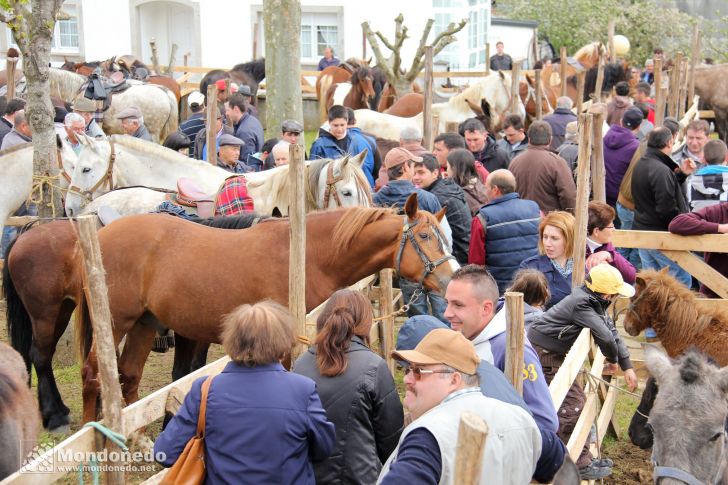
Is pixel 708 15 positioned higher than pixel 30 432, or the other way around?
pixel 708 15

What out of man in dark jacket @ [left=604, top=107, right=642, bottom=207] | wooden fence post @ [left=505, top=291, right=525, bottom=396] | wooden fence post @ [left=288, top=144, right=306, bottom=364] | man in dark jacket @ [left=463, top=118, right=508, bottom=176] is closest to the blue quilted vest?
wooden fence post @ [left=288, top=144, right=306, bottom=364]

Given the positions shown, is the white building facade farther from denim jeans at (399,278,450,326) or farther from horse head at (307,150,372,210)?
horse head at (307,150,372,210)

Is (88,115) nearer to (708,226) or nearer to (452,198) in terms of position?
(452,198)

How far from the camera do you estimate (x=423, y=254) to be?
20.1 ft

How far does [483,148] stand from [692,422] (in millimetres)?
6493

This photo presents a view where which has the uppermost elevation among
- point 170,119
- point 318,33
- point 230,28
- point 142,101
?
point 230,28

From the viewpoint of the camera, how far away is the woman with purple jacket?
6.62 metres

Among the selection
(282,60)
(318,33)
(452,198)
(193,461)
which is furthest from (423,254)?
(318,33)

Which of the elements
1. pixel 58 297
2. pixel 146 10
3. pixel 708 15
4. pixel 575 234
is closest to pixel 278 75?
pixel 58 297

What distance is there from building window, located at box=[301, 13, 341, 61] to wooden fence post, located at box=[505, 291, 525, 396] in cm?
2590

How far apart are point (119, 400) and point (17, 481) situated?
640 mm

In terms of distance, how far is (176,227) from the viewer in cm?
642

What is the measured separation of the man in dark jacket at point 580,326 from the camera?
531 cm

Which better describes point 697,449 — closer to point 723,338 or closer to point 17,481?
point 723,338
